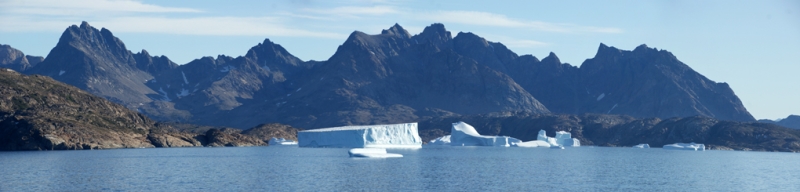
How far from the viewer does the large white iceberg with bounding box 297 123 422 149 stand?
16550 cm

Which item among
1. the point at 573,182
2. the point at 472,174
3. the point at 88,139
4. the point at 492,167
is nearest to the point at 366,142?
the point at 88,139

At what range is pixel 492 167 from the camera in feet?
343

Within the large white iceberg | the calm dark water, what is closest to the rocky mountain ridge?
the large white iceberg

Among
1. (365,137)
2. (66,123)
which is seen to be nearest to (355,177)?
(365,137)

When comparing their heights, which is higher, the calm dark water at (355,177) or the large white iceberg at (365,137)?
→ the large white iceberg at (365,137)

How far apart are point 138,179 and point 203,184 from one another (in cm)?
768

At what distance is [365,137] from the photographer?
164 meters

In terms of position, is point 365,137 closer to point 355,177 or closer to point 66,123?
point 66,123

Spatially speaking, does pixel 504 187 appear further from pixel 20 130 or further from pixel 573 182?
A: pixel 20 130

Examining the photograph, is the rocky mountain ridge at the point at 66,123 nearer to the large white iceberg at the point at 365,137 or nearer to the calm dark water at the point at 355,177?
the large white iceberg at the point at 365,137

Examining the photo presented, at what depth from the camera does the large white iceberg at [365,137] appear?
16550 cm

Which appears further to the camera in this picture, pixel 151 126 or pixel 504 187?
pixel 151 126

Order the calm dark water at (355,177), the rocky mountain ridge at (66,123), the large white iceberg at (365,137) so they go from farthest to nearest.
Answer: the large white iceberg at (365,137)
the rocky mountain ridge at (66,123)
the calm dark water at (355,177)

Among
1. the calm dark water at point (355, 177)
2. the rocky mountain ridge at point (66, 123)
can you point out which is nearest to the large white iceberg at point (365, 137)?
the rocky mountain ridge at point (66, 123)
